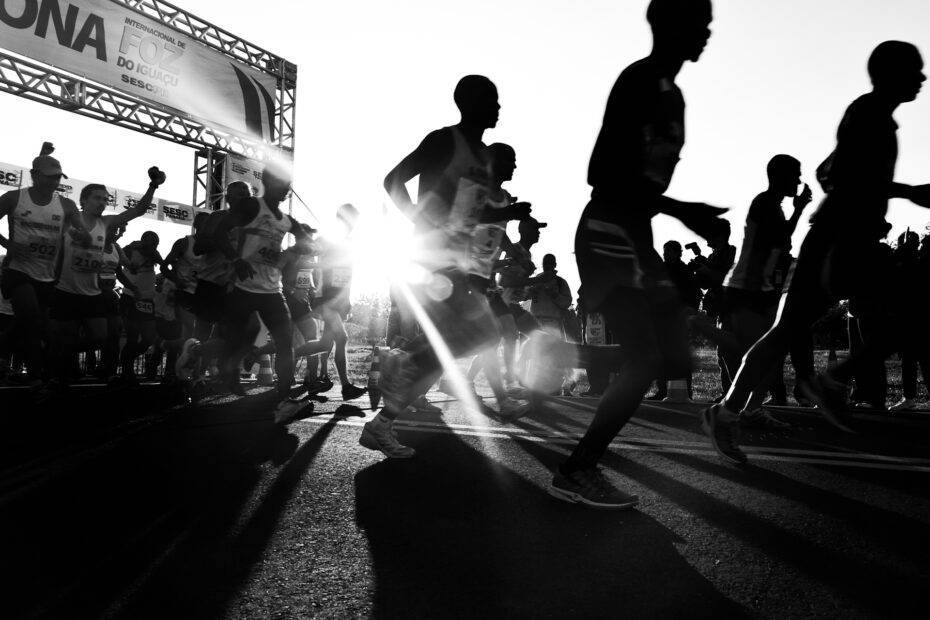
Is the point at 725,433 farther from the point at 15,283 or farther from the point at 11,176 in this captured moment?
the point at 11,176

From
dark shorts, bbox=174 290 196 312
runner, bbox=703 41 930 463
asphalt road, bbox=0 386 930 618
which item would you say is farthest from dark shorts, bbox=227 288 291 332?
runner, bbox=703 41 930 463

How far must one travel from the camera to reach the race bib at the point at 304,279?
793 centimetres

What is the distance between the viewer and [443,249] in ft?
10.9

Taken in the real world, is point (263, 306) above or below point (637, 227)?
below

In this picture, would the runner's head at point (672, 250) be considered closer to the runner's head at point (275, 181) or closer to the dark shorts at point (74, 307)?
the runner's head at point (275, 181)

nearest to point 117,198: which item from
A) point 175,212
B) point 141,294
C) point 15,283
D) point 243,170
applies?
point 175,212

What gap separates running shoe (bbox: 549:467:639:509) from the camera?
8.20ft

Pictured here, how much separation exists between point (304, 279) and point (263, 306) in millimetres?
3017

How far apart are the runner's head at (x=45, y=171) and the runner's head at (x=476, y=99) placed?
464 centimetres

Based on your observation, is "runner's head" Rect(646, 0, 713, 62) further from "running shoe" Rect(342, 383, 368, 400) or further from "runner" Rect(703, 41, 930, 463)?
"running shoe" Rect(342, 383, 368, 400)

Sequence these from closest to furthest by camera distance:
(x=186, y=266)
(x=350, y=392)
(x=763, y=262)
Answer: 1. (x=763, y=262)
2. (x=350, y=392)
3. (x=186, y=266)

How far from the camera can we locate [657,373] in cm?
255

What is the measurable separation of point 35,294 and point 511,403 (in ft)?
14.9

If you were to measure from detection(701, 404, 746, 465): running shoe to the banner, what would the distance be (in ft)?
47.7
